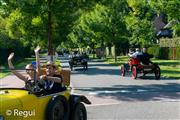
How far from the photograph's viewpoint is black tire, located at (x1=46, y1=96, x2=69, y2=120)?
29.0 ft

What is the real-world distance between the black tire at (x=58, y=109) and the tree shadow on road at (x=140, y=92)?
6.56m

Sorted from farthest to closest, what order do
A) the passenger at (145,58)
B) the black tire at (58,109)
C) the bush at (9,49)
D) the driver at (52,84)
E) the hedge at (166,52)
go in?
the hedge at (166,52) < the bush at (9,49) < the passenger at (145,58) < the driver at (52,84) < the black tire at (58,109)

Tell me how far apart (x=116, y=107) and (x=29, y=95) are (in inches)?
237

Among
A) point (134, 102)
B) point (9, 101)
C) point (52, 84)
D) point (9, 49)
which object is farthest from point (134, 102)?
point (9, 49)

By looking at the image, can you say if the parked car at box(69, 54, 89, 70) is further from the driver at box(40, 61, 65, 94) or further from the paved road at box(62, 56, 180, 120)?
the driver at box(40, 61, 65, 94)

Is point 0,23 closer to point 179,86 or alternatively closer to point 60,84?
point 179,86

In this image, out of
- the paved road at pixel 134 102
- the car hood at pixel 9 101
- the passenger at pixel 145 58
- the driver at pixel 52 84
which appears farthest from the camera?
the passenger at pixel 145 58

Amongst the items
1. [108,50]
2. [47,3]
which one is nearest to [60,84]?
[47,3]

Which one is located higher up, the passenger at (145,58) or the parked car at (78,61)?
the passenger at (145,58)

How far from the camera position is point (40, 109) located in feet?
28.6

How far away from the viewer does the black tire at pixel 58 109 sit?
348 inches

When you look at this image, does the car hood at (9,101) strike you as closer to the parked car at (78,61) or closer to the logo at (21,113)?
the logo at (21,113)

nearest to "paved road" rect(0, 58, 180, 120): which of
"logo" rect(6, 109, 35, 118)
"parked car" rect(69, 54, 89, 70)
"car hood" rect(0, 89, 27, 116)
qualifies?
"logo" rect(6, 109, 35, 118)

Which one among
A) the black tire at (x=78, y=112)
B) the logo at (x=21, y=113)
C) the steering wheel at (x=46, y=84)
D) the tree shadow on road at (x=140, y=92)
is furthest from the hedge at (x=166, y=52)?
the logo at (x=21, y=113)
